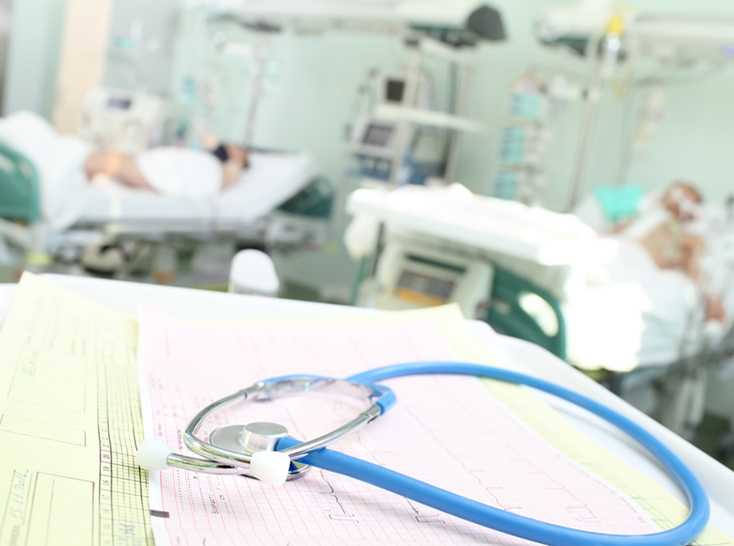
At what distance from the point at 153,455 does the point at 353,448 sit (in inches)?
5.3

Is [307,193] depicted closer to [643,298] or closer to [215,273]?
[215,273]

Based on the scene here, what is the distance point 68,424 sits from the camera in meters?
0.43

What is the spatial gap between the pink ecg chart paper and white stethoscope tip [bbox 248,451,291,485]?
2cm

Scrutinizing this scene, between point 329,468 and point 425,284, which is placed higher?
point 329,468

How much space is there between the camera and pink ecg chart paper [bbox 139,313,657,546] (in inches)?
15.1

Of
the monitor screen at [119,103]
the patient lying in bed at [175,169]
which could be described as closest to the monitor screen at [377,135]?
the patient lying in bed at [175,169]

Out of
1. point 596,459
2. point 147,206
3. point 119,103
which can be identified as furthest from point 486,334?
point 119,103

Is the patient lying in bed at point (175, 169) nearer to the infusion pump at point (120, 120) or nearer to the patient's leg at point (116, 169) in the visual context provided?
the patient's leg at point (116, 169)

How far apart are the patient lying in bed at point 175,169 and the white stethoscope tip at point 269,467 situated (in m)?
3.65

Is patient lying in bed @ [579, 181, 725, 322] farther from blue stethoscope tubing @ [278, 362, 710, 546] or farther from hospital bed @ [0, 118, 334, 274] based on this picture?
blue stethoscope tubing @ [278, 362, 710, 546]

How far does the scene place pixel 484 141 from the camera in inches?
185

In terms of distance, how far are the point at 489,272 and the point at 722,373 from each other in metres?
1.95

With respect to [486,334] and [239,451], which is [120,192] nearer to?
[486,334]

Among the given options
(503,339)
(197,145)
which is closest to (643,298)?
(503,339)
